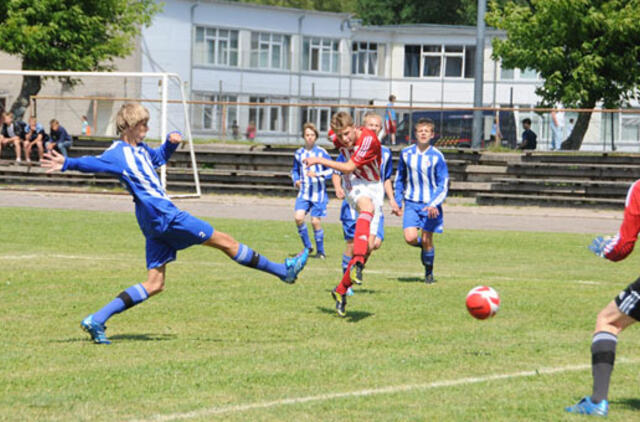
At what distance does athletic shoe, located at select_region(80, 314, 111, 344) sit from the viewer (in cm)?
834

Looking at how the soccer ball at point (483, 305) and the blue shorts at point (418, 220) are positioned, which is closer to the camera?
the soccer ball at point (483, 305)

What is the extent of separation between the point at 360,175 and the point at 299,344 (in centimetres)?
322

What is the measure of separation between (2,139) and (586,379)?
28.1 meters

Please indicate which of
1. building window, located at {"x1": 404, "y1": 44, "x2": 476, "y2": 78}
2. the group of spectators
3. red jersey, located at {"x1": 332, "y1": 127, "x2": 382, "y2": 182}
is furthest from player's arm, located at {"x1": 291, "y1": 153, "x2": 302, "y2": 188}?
building window, located at {"x1": 404, "y1": 44, "x2": 476, "y2": 78}

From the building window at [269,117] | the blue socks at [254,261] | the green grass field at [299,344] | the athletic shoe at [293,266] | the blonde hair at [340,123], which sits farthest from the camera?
the building window at [269,117]

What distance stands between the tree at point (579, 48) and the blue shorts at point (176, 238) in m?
27.5

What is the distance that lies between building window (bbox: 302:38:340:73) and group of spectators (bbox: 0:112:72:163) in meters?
31.1

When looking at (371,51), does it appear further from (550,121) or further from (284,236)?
(284,236)

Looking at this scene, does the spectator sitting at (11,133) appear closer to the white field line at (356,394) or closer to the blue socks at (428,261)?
the blue socks at (428,261)

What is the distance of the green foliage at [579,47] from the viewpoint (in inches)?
1337

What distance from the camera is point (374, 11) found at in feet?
281

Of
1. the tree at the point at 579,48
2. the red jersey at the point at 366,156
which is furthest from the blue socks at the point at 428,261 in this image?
the tree at the point at 579,48

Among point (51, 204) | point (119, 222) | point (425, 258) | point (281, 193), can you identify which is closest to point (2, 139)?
point (51, 204)

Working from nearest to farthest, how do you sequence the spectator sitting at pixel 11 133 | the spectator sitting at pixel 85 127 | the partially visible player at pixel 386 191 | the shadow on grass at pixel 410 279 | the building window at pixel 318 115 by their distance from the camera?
1. the partially visible player at pixel 386 191
2. the shadow on grass at pixel 410 279
3. the spectator sitting at pixel 11 133
4. the spectator sitting at pixel 85 127
5. the building window at pixel 318 115
